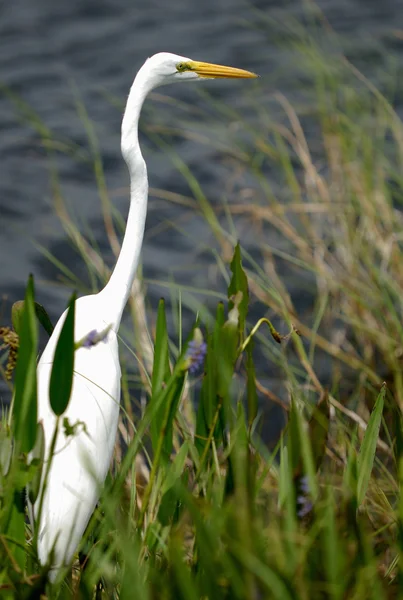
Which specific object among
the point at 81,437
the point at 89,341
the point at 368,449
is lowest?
the point at 81,437

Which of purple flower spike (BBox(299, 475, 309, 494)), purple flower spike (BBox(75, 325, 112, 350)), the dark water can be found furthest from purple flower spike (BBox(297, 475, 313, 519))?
the dark water

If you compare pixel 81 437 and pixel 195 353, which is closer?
pixel 195 353

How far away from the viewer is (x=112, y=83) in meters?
4.51

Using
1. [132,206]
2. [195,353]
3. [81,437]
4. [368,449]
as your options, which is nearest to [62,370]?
[195,353]

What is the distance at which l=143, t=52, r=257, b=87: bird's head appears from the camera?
1.92 meters

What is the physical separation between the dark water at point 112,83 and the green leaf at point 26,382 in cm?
226

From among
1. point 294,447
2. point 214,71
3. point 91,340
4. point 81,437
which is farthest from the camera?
point 214,71

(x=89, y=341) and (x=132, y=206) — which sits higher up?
(x=89, y=341)

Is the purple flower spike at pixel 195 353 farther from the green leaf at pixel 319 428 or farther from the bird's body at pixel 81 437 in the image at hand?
the bird's body at pixel 81 437

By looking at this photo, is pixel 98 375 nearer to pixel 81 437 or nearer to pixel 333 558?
pixel 81 437

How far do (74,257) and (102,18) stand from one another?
186 centimetres

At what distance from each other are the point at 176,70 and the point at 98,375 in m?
0.63

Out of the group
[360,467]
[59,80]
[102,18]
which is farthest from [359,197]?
[102,18]

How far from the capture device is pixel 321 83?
2.85m
